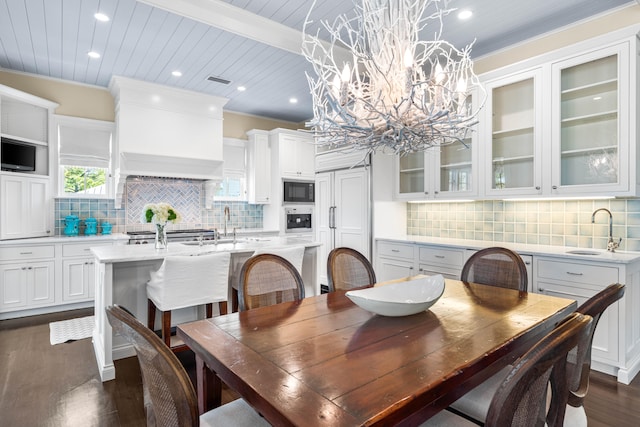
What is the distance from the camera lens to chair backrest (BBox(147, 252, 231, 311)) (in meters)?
2.46

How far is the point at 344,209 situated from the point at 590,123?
2.73 metres

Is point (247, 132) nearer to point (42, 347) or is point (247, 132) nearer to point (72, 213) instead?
point (72, 213)

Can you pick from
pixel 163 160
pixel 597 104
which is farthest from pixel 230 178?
pixel 597 104

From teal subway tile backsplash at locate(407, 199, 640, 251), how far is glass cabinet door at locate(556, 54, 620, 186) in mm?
351

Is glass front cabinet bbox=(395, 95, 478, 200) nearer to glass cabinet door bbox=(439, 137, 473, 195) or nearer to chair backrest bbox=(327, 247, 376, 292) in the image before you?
glass cabinet door bbox=(439, 137, 473, 195)

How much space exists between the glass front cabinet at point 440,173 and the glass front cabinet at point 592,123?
2.38 feet

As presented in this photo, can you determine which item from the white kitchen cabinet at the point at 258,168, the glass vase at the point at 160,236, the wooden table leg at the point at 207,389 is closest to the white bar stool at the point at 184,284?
the glass vase at the point at 160,236

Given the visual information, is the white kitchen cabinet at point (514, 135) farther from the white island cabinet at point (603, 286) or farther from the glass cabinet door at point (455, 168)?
the white island cabinet at point (603, 286)

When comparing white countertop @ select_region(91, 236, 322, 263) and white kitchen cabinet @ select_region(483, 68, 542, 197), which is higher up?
white kitchen cabinet @ select_region(483, 68, 542, 197)

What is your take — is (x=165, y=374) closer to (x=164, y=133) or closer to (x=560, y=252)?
(x=560, y=252)

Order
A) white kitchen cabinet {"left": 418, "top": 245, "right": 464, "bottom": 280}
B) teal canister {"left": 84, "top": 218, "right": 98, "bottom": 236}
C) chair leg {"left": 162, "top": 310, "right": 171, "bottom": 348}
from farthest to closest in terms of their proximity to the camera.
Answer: teal canister {"left": 84, "top": 218, "right": 98, "bottom": 236}
white kitchen cabinet {"left": 418, "top": 245, "right": 464, "bottom": 280}
chair leg {"left": 162, "top": 310, "right": 171, "bottom": 348}

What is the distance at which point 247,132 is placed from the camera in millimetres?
5957

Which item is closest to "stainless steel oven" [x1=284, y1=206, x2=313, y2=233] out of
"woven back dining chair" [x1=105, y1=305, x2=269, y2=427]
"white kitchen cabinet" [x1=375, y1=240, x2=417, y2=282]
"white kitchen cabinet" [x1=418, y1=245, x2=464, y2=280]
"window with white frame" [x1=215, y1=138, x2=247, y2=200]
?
"window with white frame" [x1=215, y1=138, x2=247, y2=200]

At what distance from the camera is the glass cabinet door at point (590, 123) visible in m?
2.75
